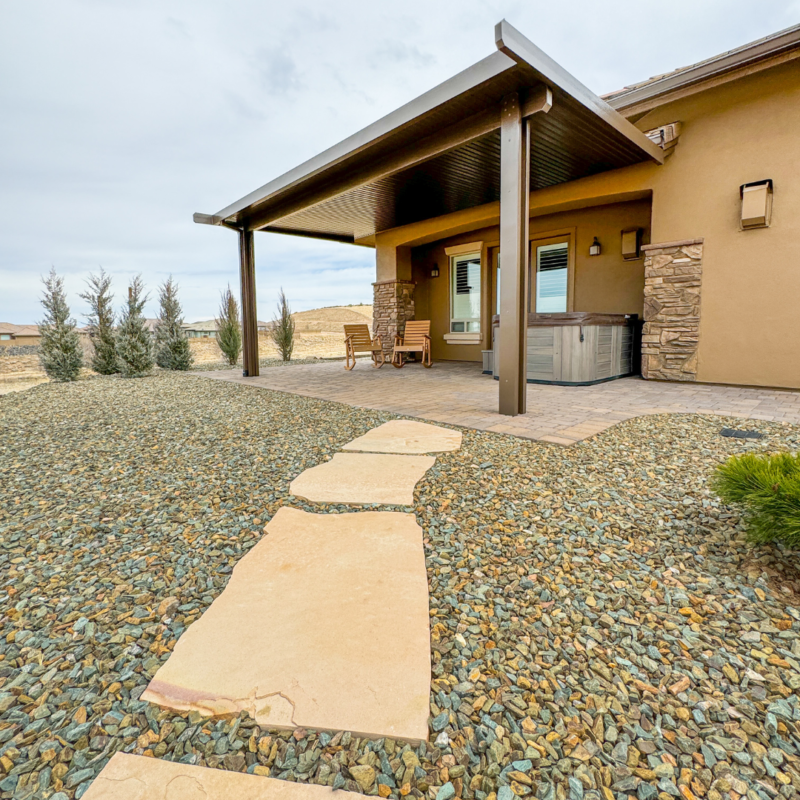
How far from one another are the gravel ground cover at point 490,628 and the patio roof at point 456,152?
8.78 ft

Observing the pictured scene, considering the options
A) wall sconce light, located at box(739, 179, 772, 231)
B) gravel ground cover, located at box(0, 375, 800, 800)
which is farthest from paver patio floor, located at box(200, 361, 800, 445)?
wall sconce light, located at box(739, 179, 772, 231)

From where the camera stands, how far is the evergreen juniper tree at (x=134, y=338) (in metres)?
7.43

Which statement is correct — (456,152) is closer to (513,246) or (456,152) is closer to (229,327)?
(513,246)

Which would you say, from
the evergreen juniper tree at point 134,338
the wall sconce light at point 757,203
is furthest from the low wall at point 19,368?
the wall sconce light at point 757,203

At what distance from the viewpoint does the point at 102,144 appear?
914 centimetres

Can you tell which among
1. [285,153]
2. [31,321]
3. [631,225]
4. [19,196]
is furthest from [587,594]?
[19,196]

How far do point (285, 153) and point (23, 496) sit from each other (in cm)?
1181

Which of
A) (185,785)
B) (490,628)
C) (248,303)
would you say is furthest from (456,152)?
(185,785)

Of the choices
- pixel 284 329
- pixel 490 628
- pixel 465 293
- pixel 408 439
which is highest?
pixel 465 293

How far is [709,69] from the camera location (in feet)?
14.8

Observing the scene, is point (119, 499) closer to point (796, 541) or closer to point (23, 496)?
point (23, 496)

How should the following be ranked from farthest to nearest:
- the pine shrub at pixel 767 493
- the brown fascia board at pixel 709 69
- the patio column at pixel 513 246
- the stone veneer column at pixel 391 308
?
the stone veneer column at pixel 391 308 → the brown fascia board at pixel 709 69 → the patio column at pixel 513 246 → the pine shrub at pixel 767 493

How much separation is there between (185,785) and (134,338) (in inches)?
313

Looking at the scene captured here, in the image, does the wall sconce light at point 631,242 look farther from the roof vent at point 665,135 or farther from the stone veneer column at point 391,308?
the stone veneer column at point 391,308
